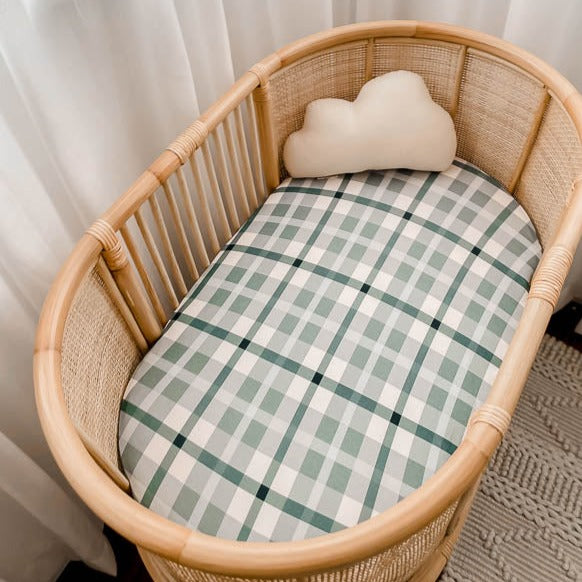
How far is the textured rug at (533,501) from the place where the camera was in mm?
1125

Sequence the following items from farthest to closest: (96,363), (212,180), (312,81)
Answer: (312,81) → (212,180) → (96,363)

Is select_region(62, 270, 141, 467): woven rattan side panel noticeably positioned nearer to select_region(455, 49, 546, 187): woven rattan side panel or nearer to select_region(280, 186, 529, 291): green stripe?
select_region(280, 186, 529, 291): green stripe

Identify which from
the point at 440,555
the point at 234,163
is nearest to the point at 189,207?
the point at 234,163

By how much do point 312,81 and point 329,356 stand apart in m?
0.60

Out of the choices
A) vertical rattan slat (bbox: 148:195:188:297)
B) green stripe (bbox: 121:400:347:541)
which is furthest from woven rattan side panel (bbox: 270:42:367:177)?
A: green stripe (bbox: 121:400:347:541)

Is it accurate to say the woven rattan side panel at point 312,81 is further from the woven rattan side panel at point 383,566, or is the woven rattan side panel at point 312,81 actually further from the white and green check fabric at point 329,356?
the woven rattan side panel at point 383,566

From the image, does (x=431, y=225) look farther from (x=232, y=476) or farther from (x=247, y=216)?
(x=232, y=476)

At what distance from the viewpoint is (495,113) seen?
109 cm

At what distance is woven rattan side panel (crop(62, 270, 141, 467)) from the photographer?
0.74m

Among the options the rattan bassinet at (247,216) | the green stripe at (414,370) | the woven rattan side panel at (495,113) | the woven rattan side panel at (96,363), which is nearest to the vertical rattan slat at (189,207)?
the rattan bassinet at (247,216)

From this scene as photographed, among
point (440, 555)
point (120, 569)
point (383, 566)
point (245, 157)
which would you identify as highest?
point (245, 157)

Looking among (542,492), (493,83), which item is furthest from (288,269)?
(542,492)

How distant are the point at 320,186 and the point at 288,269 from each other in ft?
0.76

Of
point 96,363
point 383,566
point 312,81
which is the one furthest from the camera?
point 312,81
